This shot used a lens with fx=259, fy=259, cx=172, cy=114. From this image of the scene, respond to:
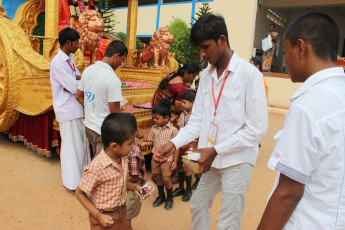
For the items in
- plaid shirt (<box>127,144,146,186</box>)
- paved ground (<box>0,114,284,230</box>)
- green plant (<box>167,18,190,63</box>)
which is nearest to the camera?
plaid shirt (<box>127,144,146,186</box>)

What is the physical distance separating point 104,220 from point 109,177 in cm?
24

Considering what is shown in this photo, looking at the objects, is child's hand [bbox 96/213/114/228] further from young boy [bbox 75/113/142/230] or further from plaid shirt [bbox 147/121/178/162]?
plaid shirt [bbox 147/121/178/162]

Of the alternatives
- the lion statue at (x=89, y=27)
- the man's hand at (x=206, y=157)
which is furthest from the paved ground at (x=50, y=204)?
the lion statue at (x=89, y=27)

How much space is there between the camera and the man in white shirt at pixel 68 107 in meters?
2.86

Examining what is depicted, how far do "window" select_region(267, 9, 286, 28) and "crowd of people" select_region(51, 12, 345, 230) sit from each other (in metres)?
12.1

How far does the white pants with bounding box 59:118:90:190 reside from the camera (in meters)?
3.01

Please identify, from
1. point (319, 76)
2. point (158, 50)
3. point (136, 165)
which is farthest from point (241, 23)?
point (319, 76)

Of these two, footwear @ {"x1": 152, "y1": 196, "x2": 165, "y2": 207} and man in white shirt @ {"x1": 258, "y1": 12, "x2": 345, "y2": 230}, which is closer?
man in white shirt @ {"x1": 258, "y1": 12, "x2": 345, "y2": 230}

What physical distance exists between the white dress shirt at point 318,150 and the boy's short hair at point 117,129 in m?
0.89

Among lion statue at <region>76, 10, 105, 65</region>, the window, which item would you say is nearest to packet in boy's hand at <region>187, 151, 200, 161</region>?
lion statue at <region>76, 10, 105, 65</region>

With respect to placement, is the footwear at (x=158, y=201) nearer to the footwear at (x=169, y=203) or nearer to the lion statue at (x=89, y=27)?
the footwear at (x=169, y=203)

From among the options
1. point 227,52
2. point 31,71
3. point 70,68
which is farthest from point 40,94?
point 227,52

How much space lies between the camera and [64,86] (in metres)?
2.85

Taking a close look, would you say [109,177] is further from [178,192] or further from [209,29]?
[178,192]
